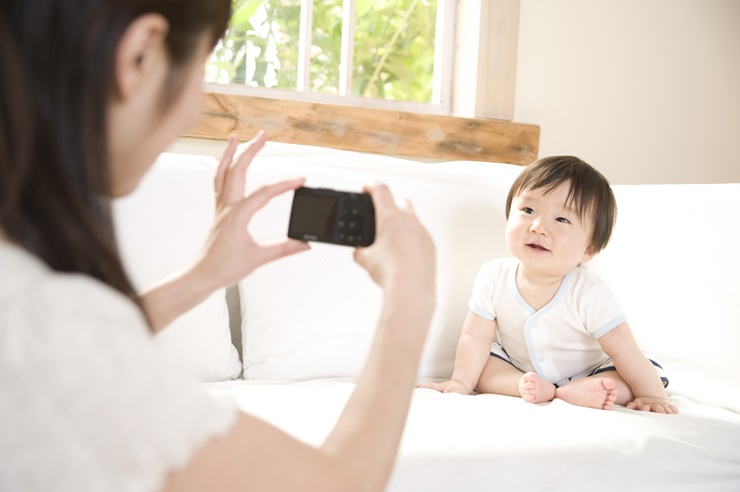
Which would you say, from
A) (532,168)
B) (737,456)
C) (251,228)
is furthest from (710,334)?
(251,228)

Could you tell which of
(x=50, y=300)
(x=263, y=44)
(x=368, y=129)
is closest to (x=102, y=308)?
(x=50, y=300)

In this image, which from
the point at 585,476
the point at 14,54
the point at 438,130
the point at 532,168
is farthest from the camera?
the point at 438,130

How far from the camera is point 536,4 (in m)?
2.49

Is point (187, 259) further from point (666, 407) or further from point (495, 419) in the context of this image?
point (666, 407)

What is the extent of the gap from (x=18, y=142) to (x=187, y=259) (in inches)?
38.1

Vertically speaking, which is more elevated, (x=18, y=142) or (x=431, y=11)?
(x=431, y=11)

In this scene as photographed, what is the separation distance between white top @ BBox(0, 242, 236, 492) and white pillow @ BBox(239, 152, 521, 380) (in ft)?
3.40

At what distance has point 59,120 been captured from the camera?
0.49 metres

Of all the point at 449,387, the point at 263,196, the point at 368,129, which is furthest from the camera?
the point at 368,129

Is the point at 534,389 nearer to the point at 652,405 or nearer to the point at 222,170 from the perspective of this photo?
the point at 652,405

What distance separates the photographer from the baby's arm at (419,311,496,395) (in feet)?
4.99

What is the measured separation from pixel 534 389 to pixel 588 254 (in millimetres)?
386

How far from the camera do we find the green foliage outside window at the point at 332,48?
2.43 m

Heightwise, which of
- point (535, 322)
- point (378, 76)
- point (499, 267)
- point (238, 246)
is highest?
point (378, 76)
